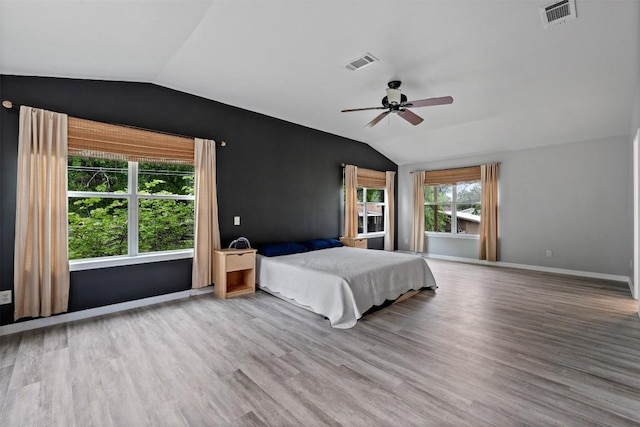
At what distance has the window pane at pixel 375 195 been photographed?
22.9 ft

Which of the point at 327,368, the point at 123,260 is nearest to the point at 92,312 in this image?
the point at 123,260

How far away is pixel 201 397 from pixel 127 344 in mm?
1181

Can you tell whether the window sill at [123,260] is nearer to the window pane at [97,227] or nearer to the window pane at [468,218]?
the window pane at [97,227]

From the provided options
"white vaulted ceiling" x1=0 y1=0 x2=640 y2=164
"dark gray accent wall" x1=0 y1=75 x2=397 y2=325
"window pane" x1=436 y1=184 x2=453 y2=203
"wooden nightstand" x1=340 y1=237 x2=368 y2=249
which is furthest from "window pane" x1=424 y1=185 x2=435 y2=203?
"white vaulted ceiling" x1=0 y1=0 x2=640 y2=164

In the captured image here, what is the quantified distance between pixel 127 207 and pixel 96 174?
0.49 meters

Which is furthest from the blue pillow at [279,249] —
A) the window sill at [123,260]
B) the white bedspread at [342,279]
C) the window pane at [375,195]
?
the window pane at [375,195]

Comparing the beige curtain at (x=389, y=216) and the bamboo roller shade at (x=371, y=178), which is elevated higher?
the bamboo roller shade at (x=371, y=178)

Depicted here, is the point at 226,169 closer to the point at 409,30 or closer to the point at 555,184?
the point at 409,30

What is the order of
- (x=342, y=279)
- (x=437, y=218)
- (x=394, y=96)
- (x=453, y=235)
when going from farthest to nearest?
1. (x=437, y=218)
2. (x=453, y=235)
3. (x=394, y=96)
4. (x=342, y=279)

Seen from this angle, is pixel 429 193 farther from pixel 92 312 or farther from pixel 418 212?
pixel 92 312

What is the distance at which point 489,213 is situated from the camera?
5.91m

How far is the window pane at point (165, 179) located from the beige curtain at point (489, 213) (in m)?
5.74

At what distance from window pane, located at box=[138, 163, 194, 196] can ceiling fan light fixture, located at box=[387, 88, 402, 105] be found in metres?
2.82

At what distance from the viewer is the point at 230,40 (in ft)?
8.68
